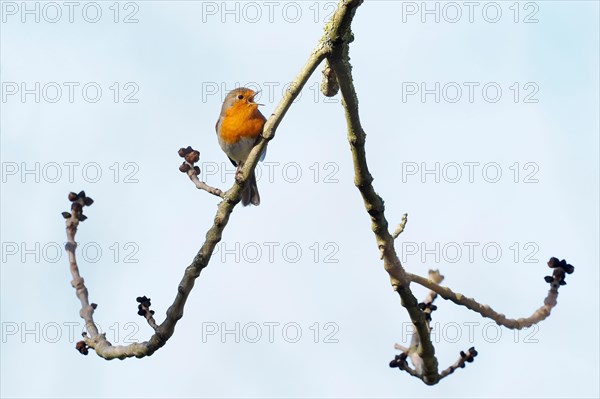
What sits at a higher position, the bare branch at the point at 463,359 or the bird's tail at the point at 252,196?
the bird's tail at the point at 252,196

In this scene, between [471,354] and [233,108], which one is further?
[233,108]

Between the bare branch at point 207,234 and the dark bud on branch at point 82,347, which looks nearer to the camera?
the bare branch at point 207,234

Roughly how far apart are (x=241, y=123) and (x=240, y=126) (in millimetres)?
48

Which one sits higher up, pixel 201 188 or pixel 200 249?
pixel 201 188

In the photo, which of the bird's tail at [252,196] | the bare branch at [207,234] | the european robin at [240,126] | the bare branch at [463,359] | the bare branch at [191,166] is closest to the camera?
the bare branch at [207,234]

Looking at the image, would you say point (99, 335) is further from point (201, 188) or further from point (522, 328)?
point (522, 328)

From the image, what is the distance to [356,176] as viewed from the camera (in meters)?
4.45

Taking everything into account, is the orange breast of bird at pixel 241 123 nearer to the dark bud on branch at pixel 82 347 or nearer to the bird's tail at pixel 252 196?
the bird's tail at pixel 252 196

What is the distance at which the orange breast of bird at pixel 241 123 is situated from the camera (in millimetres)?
8375

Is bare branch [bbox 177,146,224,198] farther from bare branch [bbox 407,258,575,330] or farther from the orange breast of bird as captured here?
the orange breast of bird

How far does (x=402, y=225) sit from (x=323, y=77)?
3.64 ft

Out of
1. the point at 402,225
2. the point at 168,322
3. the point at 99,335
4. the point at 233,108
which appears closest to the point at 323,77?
the point at 402,225

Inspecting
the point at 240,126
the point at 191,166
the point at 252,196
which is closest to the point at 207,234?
the point at 191,166

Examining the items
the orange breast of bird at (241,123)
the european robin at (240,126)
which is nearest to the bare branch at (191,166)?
the european robin at (240,126)
